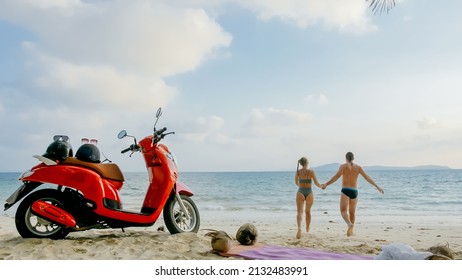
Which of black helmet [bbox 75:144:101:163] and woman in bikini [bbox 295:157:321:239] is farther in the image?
woman in bikini [bbox 295:157:321:239]

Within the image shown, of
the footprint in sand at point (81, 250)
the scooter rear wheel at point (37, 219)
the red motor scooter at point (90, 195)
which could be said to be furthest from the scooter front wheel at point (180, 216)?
the scooter rear wheel at point (37, 219)

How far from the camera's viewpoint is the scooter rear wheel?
157 inches

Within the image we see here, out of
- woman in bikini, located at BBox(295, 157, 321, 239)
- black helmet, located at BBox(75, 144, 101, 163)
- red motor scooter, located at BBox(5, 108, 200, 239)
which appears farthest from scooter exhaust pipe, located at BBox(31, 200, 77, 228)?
woman in bikini, located at BBox(295, 157, 321, 239)

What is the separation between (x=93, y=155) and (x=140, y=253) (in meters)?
1.20

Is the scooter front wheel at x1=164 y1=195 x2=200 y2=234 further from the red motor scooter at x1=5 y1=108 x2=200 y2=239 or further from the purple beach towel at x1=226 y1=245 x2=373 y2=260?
the purple beach towel at x1=226 y1=245 x2=373 y2=260

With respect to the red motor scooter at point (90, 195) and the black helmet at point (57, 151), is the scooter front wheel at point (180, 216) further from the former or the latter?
the black helmet at point (57, 151)

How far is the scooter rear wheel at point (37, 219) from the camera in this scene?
398cm

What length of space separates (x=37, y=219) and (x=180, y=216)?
1340mm

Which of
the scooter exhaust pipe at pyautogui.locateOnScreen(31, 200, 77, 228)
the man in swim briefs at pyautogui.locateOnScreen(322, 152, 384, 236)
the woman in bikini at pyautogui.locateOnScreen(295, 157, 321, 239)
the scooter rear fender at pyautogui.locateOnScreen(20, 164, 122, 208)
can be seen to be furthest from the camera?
the man in swim briefs at pyautogui.locateOnScreen(322, 152, 384, 236)

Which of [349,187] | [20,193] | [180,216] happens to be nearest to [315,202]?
[349,187]

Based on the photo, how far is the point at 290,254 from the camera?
4.02 meters
